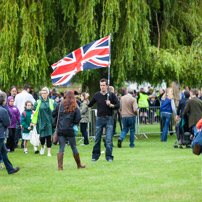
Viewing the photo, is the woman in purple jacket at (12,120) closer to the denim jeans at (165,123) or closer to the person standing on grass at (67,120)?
the person standing on grass at (67,120)

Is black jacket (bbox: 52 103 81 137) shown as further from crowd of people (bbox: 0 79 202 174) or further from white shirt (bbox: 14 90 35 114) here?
white shirt (bbox: 14 90 35 114)

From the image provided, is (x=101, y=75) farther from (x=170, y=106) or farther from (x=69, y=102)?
(x=69, y=102)

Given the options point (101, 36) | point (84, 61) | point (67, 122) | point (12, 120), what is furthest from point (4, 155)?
point (101, 36)

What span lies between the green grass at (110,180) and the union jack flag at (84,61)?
235 centimetres

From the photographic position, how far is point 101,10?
18.8m

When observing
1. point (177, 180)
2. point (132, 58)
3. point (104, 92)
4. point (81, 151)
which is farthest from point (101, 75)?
point (177, 180)

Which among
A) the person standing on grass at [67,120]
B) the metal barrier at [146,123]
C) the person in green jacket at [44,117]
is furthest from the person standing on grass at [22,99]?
the person standing on grass at [67,120]

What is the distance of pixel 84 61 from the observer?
522 inches

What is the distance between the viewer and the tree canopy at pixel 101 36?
1781 centimetres

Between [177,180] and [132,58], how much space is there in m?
10.2

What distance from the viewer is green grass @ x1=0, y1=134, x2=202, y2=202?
720cm

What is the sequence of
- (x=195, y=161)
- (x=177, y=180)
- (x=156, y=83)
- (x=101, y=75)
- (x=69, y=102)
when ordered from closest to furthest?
1. (x=177, y=180)
2. (x=69, y=102)
3. (x=195, y=161)
4. (x=101, y=75)
5. (x=156, y=83)

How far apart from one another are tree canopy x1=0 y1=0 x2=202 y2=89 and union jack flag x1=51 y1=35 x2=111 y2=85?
14.3 ft

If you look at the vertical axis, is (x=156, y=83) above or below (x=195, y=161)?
above
